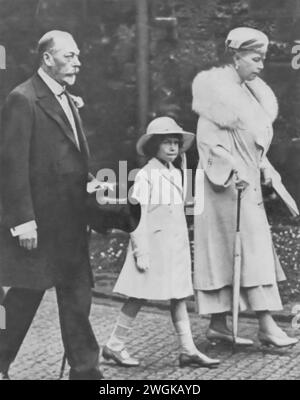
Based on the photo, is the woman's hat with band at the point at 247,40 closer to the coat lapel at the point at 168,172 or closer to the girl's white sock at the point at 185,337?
the coat lapel at the point at 168,172

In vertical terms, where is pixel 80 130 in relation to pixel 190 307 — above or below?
above

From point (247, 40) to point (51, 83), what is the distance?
1384 millimetres

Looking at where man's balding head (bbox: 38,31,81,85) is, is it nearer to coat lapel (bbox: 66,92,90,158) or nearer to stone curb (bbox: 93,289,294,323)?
coat lapel (bbox: 66,92,90,158)

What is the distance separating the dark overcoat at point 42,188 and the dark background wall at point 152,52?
262 millimetres

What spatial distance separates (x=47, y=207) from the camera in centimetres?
623

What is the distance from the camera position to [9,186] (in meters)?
6.17

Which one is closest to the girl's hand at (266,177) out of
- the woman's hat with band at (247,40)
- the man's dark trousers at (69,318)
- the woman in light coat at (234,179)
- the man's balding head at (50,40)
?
the woman in light coat at (234,179)

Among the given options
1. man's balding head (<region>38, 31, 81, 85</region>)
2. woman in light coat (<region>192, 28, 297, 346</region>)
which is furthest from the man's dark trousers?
man's balding head (<region>38, 31, 81, 85</region>)

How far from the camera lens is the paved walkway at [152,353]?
6.25 m

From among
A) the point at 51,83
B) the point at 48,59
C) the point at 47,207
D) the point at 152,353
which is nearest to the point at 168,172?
the point at 47,207

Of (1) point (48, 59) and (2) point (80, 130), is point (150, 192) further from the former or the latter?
(1) point (48, 59)
